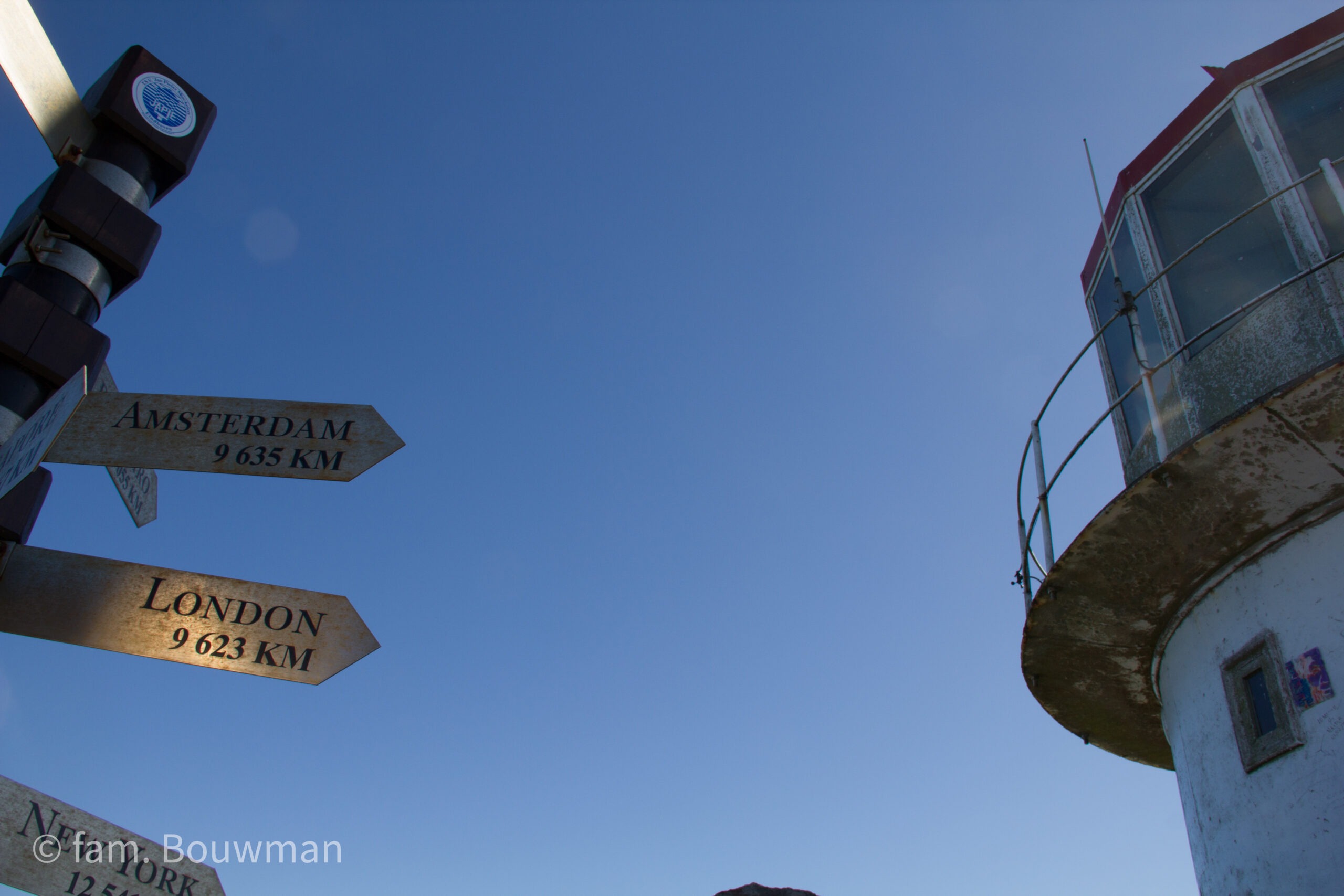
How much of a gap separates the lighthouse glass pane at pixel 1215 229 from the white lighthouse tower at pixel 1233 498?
0.05 ft

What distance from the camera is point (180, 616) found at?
179 inches

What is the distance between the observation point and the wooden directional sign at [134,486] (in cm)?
516

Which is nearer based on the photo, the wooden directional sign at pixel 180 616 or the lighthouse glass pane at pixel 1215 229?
the wooden directional sign at pixel 180 616

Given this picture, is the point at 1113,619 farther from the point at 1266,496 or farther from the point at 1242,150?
the point at 1242,150

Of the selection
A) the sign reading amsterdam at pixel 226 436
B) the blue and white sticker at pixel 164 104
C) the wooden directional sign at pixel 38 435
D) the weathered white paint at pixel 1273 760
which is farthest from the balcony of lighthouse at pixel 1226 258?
the blue and white sticker at pixel 164 104

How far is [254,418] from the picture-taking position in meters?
4.80

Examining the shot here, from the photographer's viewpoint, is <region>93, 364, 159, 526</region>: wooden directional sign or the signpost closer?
the signpost

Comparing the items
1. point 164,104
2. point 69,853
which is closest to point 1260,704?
point 69,853

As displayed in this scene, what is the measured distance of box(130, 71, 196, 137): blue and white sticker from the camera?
19.2 ft

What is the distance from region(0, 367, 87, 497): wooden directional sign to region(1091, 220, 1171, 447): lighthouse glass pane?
6555 mm

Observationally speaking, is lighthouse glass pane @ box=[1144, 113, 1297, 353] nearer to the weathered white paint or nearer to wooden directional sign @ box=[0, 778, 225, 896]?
the weathered white paint

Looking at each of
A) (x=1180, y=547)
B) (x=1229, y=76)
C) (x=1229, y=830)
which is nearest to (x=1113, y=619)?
(x=1180, y=547)

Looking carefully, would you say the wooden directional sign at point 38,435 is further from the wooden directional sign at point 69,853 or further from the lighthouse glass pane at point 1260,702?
the lighthouse glass pane at point 1260,702

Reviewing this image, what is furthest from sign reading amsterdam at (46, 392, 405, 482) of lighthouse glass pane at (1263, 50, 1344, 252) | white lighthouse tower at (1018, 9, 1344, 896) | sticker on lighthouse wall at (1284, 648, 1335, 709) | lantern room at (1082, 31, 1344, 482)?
lighthouse glass pane at (1263, 50, 1344, 252)
